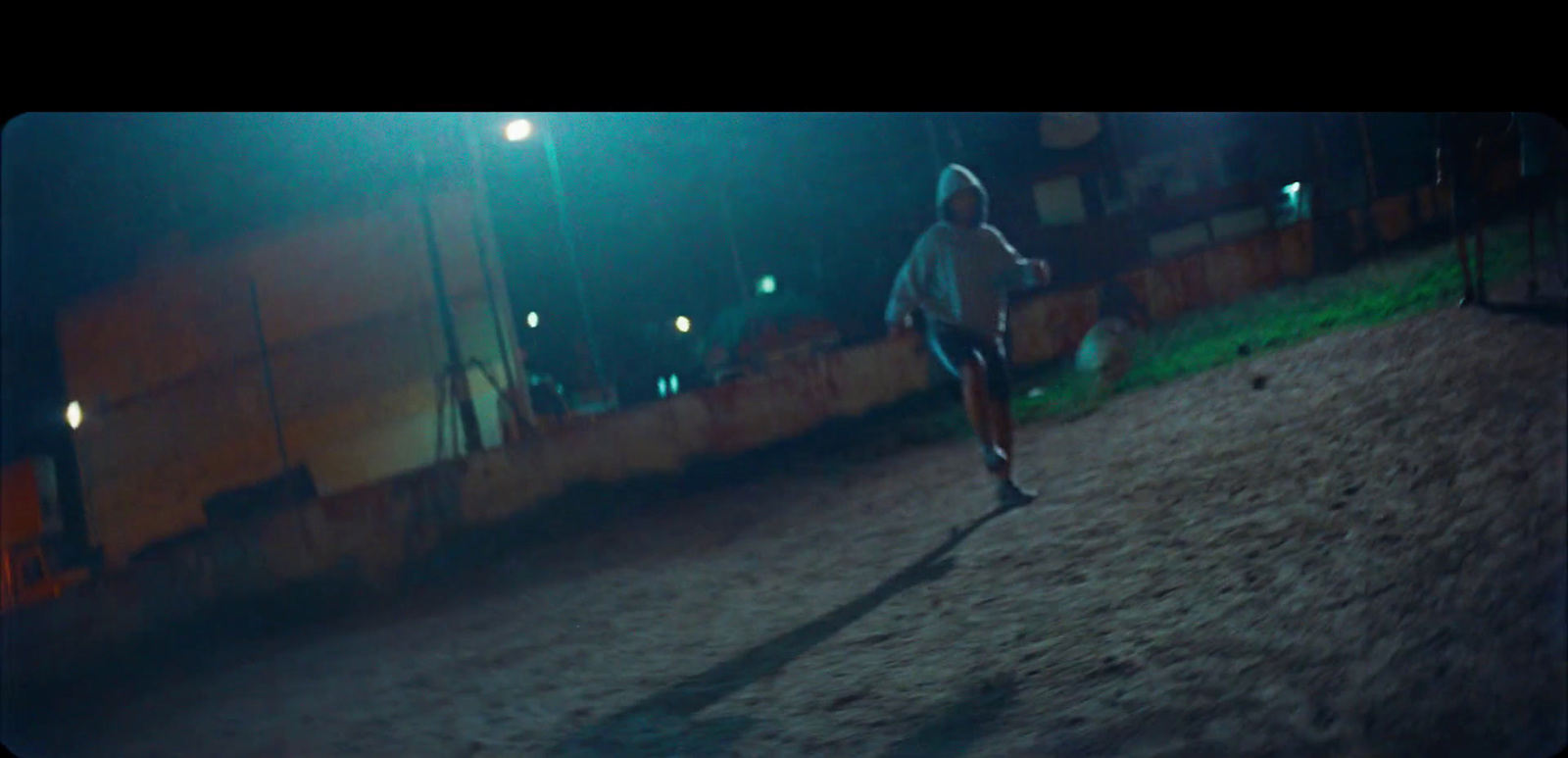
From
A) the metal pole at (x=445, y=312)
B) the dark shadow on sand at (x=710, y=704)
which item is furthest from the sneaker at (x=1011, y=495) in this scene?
the metal pole at (x=445, y=312)

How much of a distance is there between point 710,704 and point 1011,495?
2.55 metres

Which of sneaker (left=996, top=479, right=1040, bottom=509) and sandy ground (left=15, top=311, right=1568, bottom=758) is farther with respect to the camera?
sneaker (left=996, top=479, right=1040, bottom=509)

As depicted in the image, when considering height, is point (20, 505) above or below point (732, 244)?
below

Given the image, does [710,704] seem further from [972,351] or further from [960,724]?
[972,351]

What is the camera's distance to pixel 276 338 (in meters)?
9.68

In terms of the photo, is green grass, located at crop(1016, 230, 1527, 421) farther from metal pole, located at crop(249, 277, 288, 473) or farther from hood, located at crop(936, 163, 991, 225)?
metal pole, located at crop(249, 277, 288, 473)

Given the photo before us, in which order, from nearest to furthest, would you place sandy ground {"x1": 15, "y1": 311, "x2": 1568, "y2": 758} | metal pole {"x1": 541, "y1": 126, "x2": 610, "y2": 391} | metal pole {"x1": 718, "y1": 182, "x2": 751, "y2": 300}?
sandy ground {"x1": 15, "y1": 311, "x2": 1568, "y2": 758}
metal pole {"x1": 541, "y1": 126, "x2": 610, "y2": 391}
metal pole {"x1": 718, "y1": 182, "x2": 751, "y2": 300}

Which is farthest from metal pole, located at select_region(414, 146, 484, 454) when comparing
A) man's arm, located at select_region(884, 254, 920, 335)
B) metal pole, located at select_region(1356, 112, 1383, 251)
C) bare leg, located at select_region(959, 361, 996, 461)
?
metal pole, located at select_region(1356, 112, 1383, 251)

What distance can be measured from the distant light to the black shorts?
5.54 metres

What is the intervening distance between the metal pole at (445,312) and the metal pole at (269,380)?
4.90ft

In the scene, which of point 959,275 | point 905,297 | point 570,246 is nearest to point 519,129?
point 570,246

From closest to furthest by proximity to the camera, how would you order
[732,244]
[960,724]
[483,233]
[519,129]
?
[960,724] < [519,129] < [483,233] < [732,244]

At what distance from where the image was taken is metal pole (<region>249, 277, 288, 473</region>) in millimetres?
9398

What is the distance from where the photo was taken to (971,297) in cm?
593
